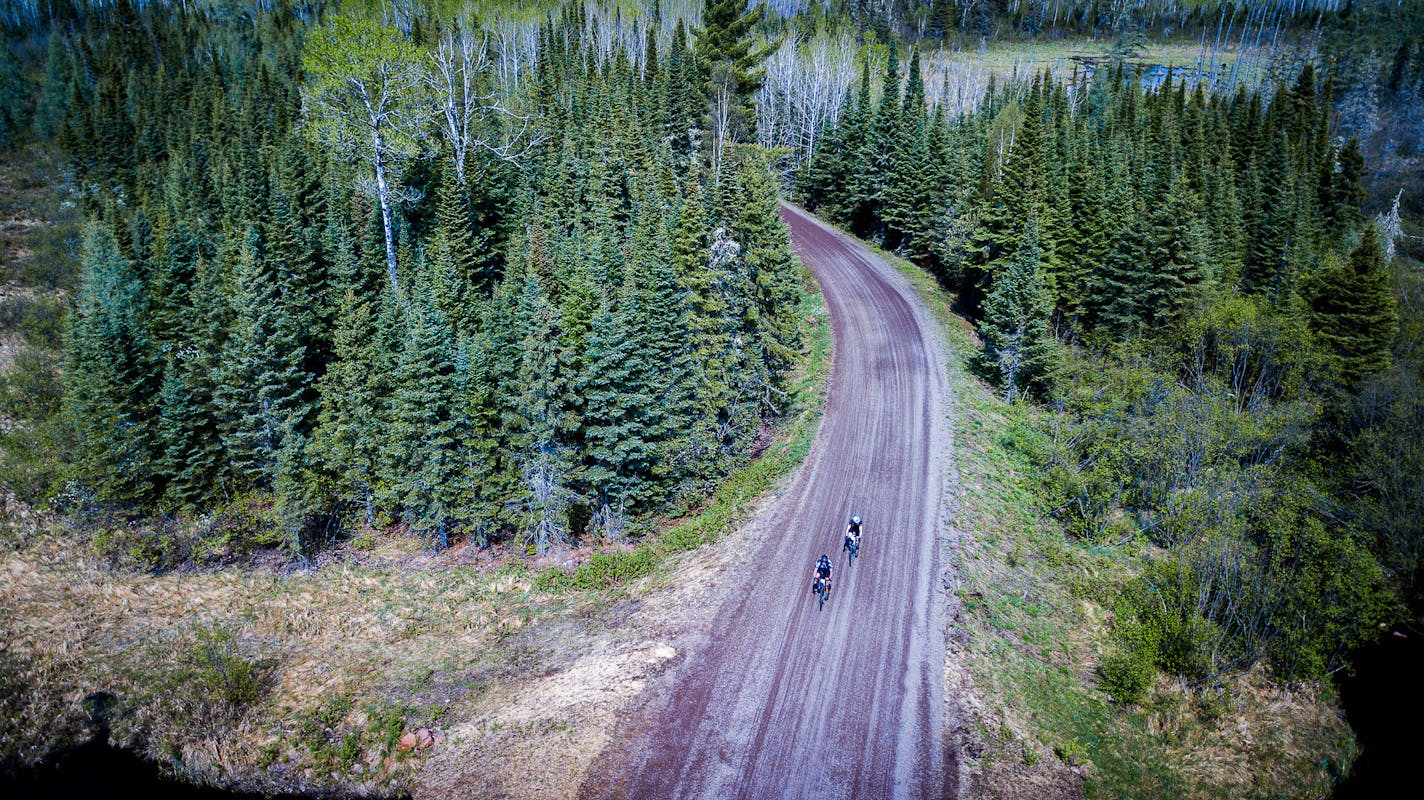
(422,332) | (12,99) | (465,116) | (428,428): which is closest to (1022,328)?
(422,332)

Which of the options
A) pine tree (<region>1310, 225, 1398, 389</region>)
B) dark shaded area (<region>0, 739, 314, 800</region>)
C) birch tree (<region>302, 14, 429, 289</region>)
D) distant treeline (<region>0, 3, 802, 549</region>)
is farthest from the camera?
pine tree (<region>1310, 225, 1398, 389</region>)

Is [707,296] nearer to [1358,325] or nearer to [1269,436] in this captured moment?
[1269,436]

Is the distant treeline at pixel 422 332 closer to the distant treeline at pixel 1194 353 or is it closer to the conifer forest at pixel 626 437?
the conifer forest at pixel 626 437

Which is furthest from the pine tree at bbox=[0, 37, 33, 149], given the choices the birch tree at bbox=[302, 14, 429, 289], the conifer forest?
the birch tree at bbox=[302, 14, 429, 289]

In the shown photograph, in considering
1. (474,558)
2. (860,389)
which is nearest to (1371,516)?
(860,389)

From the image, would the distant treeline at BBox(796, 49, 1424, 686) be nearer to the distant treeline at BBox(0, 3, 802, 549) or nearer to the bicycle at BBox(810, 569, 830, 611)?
the bicycle at BBox(810, 569, 830, 611)

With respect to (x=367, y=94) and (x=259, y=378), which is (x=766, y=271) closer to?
(x=367, y=94)

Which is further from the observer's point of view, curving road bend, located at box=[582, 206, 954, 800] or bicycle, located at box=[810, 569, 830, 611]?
bicycle, located at box=[810, 569, 830, 611]
